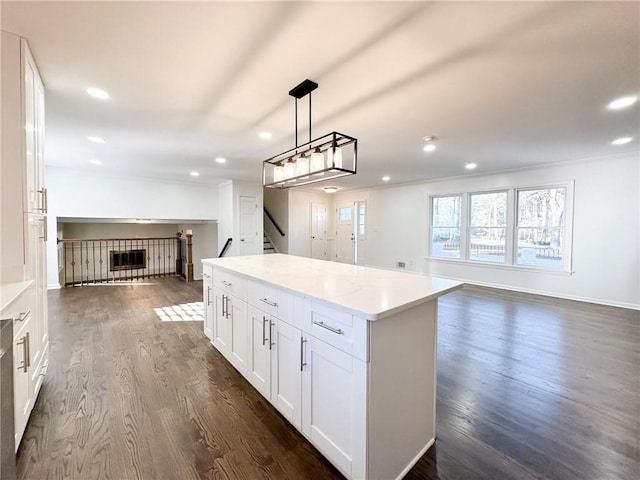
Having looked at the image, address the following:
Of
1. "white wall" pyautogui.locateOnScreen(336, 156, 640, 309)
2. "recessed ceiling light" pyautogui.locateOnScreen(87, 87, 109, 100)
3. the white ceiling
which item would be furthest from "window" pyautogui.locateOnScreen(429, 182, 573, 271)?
"recessed ceiling light" pyautogui.locateOnScreen(87, 87, 109, 100)

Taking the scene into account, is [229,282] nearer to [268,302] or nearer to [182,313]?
[268,302]

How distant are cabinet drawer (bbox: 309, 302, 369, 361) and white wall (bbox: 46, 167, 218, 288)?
6.20 m

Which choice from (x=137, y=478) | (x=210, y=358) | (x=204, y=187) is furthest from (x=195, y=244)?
(x=137, y=478)

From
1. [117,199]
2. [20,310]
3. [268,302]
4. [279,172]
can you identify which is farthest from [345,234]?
[20,310]

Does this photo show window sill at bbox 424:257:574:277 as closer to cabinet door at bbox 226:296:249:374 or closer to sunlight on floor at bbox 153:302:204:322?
sunlight on floor at bbox 153:302:204:322

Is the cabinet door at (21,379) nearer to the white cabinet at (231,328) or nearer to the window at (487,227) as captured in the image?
the white cabinet at (231,328)

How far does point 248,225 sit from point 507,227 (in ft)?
18.4

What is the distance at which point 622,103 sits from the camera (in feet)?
8.48

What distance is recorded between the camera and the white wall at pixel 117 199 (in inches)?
217

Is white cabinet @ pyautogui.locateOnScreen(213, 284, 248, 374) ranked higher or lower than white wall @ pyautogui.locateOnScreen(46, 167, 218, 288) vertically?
lower

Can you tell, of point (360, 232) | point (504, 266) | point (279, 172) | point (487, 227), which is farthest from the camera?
point (360, 232)

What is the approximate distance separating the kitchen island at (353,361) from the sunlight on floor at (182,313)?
225 centimetres

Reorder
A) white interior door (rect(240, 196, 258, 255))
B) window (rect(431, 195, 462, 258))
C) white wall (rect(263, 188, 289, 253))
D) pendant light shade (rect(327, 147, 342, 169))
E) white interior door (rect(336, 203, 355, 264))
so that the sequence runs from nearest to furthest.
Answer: pendant light shade (rect(327, 147, 342, 169)), window (rect(431, 195, 462, 258)), white interior door (rect(240, 196, 258, 255)), white wall (rect(263, 188, 289, 253)), white interior door (rect(336, 203, 355, 264))

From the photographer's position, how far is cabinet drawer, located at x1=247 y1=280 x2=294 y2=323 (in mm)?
1812
